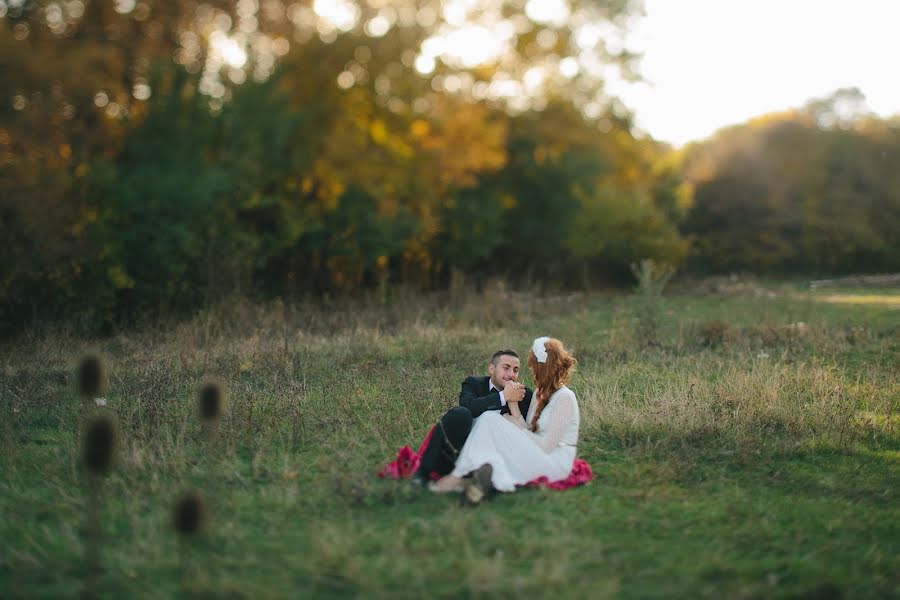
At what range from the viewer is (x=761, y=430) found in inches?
296

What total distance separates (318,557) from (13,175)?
603 inches

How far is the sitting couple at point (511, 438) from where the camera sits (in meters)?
6.03

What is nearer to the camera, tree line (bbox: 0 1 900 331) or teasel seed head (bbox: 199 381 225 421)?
teasel seed head (bbox: 199 381 225 421)

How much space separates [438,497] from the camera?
5.89 m

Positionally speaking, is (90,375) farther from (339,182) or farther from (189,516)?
(339,182)

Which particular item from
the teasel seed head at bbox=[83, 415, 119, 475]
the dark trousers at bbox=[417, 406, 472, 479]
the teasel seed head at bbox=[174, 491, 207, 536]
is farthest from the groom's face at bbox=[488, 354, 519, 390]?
the teasel seed head at bbox=[83, 415, 119, 475]

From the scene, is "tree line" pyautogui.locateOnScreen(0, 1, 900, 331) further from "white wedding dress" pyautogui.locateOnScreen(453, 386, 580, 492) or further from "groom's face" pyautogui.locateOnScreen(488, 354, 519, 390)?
"white wedding dress" pyautogui.locateOnScreen(453, 386, 580, 492)

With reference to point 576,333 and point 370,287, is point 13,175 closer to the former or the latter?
point 370,287

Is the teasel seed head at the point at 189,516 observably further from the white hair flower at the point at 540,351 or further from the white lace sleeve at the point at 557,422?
the white hair flower at the point at 540,351

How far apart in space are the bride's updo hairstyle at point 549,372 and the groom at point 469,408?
0.15 metres

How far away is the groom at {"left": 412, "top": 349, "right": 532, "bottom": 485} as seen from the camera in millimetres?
6234

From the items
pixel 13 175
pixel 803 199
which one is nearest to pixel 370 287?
pixel 13 175

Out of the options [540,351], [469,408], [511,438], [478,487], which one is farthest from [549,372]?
[478,487]

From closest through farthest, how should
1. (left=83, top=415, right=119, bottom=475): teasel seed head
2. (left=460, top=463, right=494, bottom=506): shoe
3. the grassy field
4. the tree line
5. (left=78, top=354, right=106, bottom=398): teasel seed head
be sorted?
(left=83, top=415, right=119, bottom=475): teasel seed head → (left=78, top=354, right=106, bottom=398): teasel seed head → the grassy field → (left=460, top=463, right=494, bottom=506): shoe → the tree line
